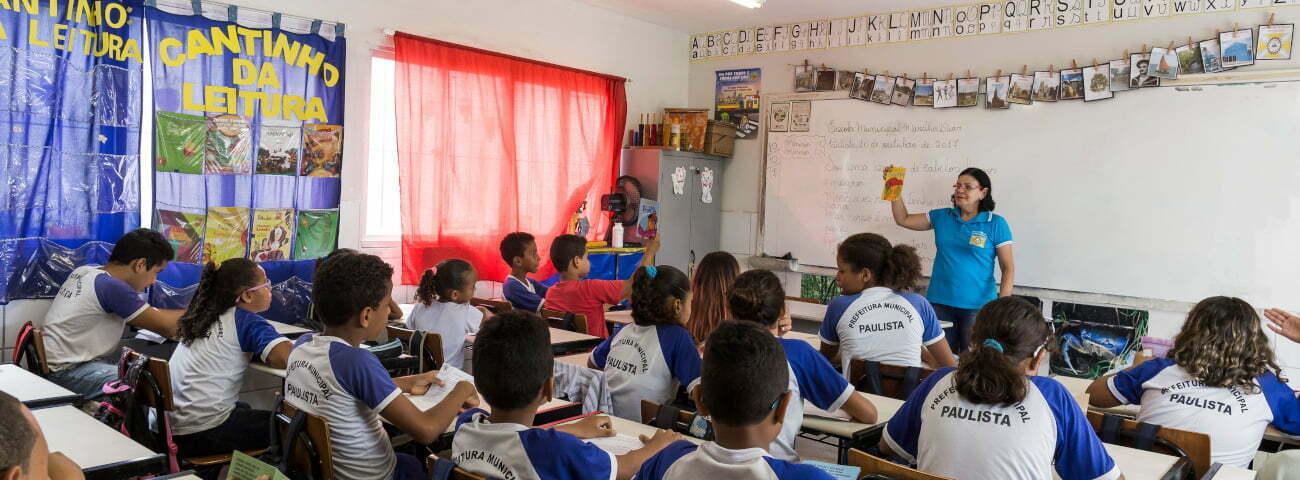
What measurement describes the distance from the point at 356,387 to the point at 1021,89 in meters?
4.94

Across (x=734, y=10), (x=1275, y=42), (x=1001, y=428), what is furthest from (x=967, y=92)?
(x=1001, y=428)

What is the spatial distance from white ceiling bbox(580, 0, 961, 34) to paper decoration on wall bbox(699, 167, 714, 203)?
122 centimetres

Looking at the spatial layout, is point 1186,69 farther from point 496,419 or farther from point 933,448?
point 496,419

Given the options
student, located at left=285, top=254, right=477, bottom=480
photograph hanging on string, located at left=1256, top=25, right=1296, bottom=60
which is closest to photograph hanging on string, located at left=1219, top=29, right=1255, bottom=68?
photograph hanging on string, located at left=1256, top=25, right=1296, bottom=60

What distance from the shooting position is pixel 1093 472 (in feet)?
6.26

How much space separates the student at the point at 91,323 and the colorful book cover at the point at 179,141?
93 centimetres

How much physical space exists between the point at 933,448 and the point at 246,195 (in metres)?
4.19

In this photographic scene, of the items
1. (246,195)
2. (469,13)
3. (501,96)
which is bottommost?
(246,195)

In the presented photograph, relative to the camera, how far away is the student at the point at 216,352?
9.05 ft

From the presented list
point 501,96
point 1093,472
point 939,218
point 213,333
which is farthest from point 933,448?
point 501,96

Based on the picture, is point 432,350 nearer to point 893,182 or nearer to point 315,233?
point 315,233

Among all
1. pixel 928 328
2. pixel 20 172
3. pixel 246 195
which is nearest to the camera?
pixel 928 328

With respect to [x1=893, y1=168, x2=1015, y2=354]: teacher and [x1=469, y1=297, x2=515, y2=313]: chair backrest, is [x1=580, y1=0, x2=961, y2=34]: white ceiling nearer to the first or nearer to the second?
[x1=893, y1=168, x2=1015, y2=354]: teacher

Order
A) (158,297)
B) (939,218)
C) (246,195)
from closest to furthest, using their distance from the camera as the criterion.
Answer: (158,297) → (246,195) → (939,218)
